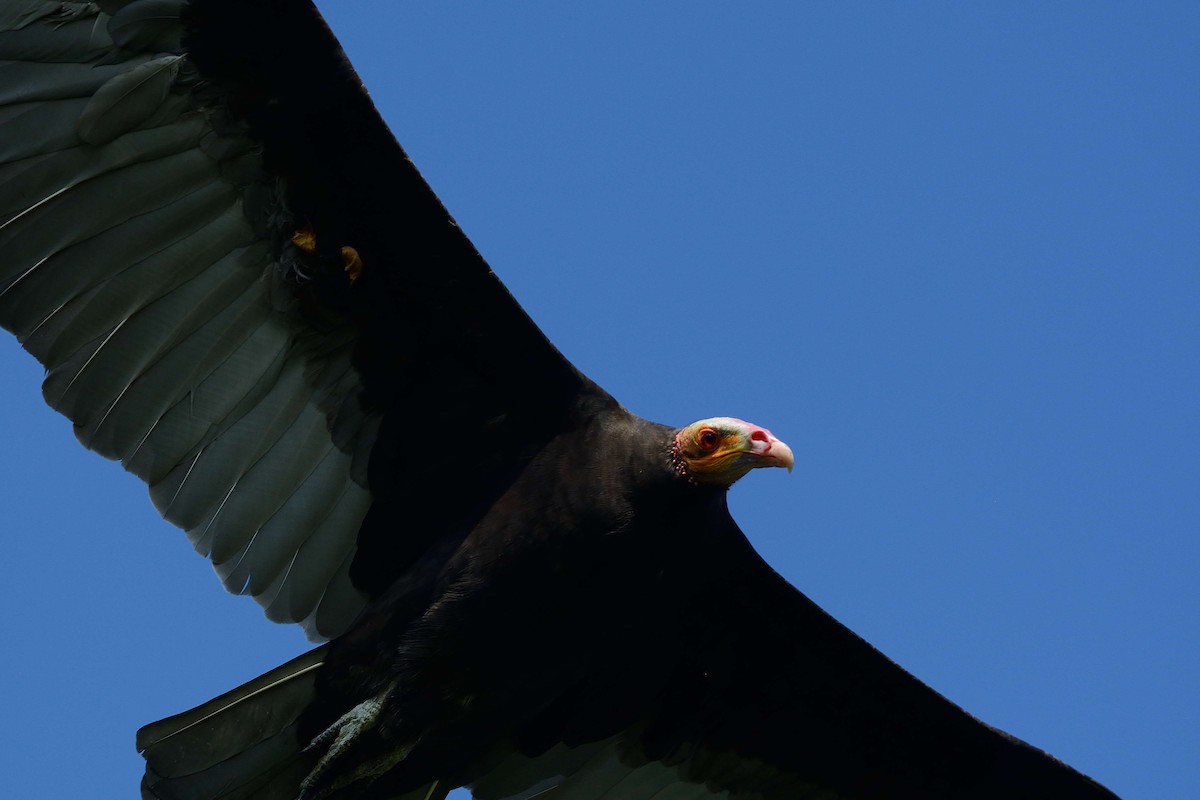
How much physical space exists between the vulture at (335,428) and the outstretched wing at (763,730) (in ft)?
0.08

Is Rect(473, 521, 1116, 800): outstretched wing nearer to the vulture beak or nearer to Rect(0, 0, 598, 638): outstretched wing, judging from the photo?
the vulture beak

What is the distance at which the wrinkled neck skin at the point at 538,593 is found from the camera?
6090 mm

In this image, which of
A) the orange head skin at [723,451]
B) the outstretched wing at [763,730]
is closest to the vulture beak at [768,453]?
the orange head skin at [723,451]

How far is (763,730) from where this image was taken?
725 cm

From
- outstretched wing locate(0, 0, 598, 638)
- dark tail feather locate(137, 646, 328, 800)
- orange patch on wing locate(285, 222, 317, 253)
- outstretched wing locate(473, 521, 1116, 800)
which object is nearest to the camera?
outstretched wing locate(0, 0, 598, 638)

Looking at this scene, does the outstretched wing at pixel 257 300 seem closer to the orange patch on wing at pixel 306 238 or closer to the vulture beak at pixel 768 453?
the orange patch on wing at pixel 306 238

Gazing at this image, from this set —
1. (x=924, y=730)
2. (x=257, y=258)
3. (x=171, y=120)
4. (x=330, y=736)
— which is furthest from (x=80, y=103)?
(x=924, y=730)

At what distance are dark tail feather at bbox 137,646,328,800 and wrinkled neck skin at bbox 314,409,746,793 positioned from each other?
0.31 feet

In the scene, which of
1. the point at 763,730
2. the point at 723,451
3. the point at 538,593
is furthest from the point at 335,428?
the point at 763,730

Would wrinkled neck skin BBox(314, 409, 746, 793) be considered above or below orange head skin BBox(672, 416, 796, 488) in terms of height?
below

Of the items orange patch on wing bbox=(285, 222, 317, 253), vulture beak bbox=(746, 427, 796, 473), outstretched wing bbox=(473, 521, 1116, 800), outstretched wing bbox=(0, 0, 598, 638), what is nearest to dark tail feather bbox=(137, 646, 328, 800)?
outstretched wing bbox=(0, 0, 598, 638)

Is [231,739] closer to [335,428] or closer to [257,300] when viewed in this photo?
[335,428]

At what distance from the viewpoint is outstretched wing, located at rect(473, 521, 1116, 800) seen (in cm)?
678

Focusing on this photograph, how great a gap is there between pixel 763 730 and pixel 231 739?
2.18 meters
